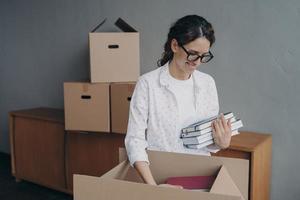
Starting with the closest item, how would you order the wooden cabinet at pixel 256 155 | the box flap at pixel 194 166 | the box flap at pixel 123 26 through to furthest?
the box flap at pixel 194 166
the wooden cabinet at pixel 256 155
the box flap at pixel 123 26

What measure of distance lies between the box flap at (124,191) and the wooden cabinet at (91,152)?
1988mm

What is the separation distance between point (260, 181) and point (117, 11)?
74.2 inches

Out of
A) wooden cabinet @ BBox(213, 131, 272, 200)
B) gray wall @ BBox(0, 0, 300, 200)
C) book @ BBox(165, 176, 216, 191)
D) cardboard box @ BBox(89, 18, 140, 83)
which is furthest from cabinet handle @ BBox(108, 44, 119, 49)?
book @ BBox(165, 176, 216, 191)

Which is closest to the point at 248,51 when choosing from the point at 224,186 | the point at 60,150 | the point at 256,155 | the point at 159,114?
the point at 256,155

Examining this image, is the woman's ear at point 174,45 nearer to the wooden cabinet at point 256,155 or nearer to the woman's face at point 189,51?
the woman's face at point 189,51

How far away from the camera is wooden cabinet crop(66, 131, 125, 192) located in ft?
9.71

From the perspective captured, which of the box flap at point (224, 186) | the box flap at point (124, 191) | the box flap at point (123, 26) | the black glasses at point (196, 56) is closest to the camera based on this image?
the box flap at point (124, 191)

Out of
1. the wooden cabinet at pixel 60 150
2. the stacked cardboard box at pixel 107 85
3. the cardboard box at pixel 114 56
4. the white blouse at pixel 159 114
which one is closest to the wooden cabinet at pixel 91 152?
the wooden cabinet at pixel 60 150

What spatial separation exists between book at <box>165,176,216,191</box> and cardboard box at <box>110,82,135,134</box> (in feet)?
5.06

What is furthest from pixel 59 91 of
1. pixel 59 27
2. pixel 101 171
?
pixel 101 171

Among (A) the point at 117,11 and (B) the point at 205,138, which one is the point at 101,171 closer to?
(A) the point at 117,11

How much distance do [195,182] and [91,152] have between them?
204 centimetres

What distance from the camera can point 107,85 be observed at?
107 inches

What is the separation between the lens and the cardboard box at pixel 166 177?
81 centimetres
